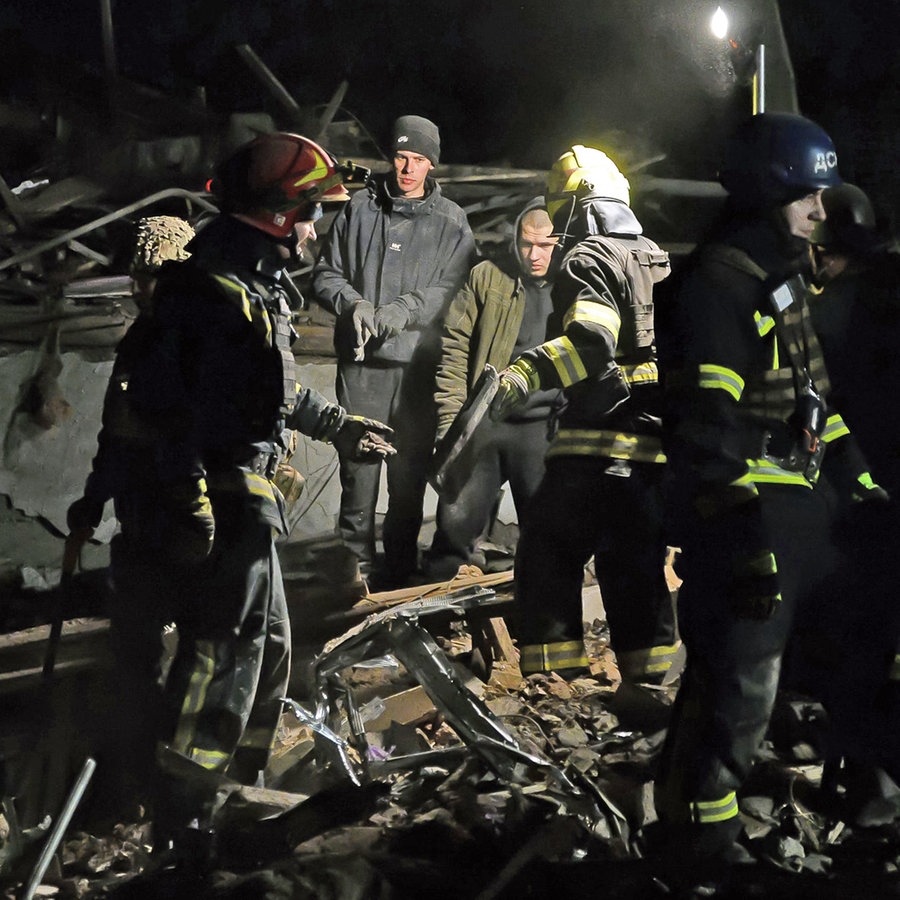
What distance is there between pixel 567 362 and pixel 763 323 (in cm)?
67

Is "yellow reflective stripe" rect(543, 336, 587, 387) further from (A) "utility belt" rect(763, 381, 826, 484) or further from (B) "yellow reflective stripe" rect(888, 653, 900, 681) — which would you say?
(B) "yellow reflective stripe" rect(888, 653, 900, 681)

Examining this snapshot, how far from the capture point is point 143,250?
3078mm

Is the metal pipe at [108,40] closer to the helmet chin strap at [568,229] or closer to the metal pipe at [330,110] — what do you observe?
the metal pipe at [330,110]

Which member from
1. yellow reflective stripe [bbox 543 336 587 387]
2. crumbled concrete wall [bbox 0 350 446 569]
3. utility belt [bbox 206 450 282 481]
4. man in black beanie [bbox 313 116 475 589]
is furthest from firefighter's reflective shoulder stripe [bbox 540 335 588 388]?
crumbled concrete wall [bbox 0 350 446 569]

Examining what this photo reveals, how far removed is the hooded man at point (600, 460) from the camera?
131 inches

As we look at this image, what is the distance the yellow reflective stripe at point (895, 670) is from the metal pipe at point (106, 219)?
7.33 feet

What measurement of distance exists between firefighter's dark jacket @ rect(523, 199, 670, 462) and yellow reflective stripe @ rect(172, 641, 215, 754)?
4.03 ft

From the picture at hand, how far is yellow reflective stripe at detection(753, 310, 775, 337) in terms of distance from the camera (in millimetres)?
2818

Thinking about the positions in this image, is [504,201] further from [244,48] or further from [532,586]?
[532,586]

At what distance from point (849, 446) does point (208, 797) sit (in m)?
1.92

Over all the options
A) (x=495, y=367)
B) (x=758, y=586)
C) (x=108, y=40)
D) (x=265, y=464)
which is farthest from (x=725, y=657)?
(x=108, y=40)

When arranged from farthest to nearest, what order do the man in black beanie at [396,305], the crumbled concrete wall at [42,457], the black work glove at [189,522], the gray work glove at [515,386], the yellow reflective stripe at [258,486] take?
the man in black beanie at [396,305] → the gray work glove at [515,386] → the crumbled concrete wall at [42,457] → the yellow reflective stripe at [258,486] → the black work glove at [189,522]

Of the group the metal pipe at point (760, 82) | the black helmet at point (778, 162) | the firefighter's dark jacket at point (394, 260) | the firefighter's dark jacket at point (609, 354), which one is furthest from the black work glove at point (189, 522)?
the metal pipe at point (760, 82)

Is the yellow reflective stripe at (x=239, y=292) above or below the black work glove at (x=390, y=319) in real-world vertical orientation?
below
